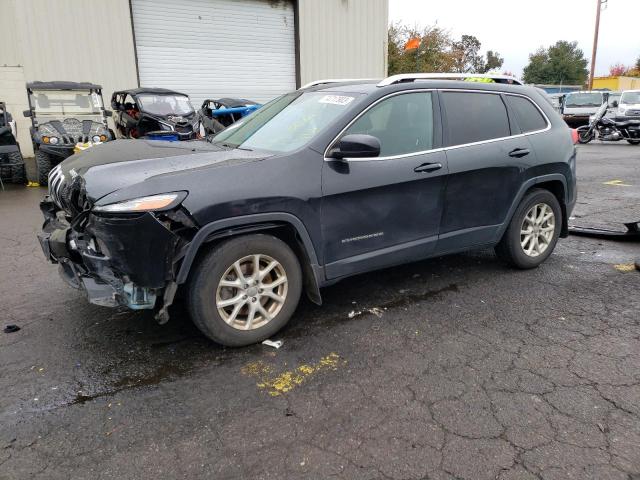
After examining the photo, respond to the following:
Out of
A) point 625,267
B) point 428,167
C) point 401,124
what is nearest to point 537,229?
point 625,267

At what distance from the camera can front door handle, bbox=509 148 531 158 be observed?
4.42m

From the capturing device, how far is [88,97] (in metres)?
11.7

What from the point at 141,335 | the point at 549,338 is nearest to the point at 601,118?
the point at 549,338

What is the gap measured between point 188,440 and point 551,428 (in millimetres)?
1851

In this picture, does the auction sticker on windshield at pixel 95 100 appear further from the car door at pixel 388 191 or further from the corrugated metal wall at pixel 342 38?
the car door at pixel 388 191

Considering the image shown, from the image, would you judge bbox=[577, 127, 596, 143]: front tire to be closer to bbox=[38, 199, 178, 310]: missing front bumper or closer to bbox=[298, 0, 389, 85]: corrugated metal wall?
bbox=[298, 0, 389, 85]: corrugated metal wall

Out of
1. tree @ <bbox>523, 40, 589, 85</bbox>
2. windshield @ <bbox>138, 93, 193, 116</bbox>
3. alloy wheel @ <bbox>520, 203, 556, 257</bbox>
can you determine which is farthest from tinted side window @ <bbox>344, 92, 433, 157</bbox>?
tree @ <bbox>523, 40, 589, 85</bbox>

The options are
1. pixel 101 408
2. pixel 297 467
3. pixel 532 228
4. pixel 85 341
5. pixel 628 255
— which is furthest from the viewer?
pixel 628 255

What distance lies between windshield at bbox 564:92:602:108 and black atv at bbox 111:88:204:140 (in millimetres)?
18038

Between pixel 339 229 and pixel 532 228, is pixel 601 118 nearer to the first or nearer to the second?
pixel 532 228

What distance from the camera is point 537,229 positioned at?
15.9 feet

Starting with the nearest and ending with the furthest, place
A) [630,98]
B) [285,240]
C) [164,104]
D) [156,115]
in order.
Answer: [285,240]
[156,115]
[164,104]
[630,98]

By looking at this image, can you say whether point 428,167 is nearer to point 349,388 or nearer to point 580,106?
point 349,388

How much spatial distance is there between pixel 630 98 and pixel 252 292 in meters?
23.2
